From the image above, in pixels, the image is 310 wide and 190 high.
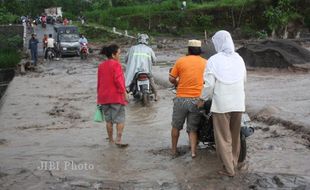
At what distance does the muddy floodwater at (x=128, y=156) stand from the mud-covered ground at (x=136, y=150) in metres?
0.01

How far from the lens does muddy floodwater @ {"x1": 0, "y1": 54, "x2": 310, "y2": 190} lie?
6.23 meters

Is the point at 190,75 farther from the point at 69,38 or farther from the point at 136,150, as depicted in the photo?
the point at 69,38

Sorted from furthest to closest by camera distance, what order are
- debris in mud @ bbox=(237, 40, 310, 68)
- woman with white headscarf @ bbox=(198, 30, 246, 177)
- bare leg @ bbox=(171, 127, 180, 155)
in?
debris in mud @ bbox=(237, 40, 310, 68) → bare leg @ bbox=(171, 127, 180, 155) → woman with white headscarf @ bbox=(198, 30, 246, 177)

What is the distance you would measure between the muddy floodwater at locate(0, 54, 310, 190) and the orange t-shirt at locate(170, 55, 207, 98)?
36.8 inches

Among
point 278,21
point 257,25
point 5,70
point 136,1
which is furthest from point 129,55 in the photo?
point 136,1

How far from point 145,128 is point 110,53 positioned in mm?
2546

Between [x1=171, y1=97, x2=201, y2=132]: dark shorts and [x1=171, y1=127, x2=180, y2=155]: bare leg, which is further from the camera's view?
[x1=171, y1=127, x2=180, y2=155]: bare leg

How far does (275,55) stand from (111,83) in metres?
12.1

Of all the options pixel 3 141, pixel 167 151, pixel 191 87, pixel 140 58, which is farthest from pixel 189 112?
pixel 140 58

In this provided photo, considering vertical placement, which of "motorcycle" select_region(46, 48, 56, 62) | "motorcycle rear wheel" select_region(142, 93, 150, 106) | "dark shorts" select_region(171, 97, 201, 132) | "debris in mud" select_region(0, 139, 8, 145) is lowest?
"motorcycle" select_region(46, 48, 56, 62)

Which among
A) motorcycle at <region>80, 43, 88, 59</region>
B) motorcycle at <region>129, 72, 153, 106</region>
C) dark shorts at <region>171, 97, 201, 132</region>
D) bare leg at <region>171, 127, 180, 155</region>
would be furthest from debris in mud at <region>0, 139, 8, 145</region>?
motorcycle at <region>80, 43, 88, 59</region>

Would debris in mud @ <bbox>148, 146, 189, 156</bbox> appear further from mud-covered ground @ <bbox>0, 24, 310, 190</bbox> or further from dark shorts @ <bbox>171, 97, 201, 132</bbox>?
dark shorts @ <bbox>171, 97, 201, 132</bbox>

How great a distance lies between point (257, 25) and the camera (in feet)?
156

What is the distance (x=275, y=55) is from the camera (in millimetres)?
18891
